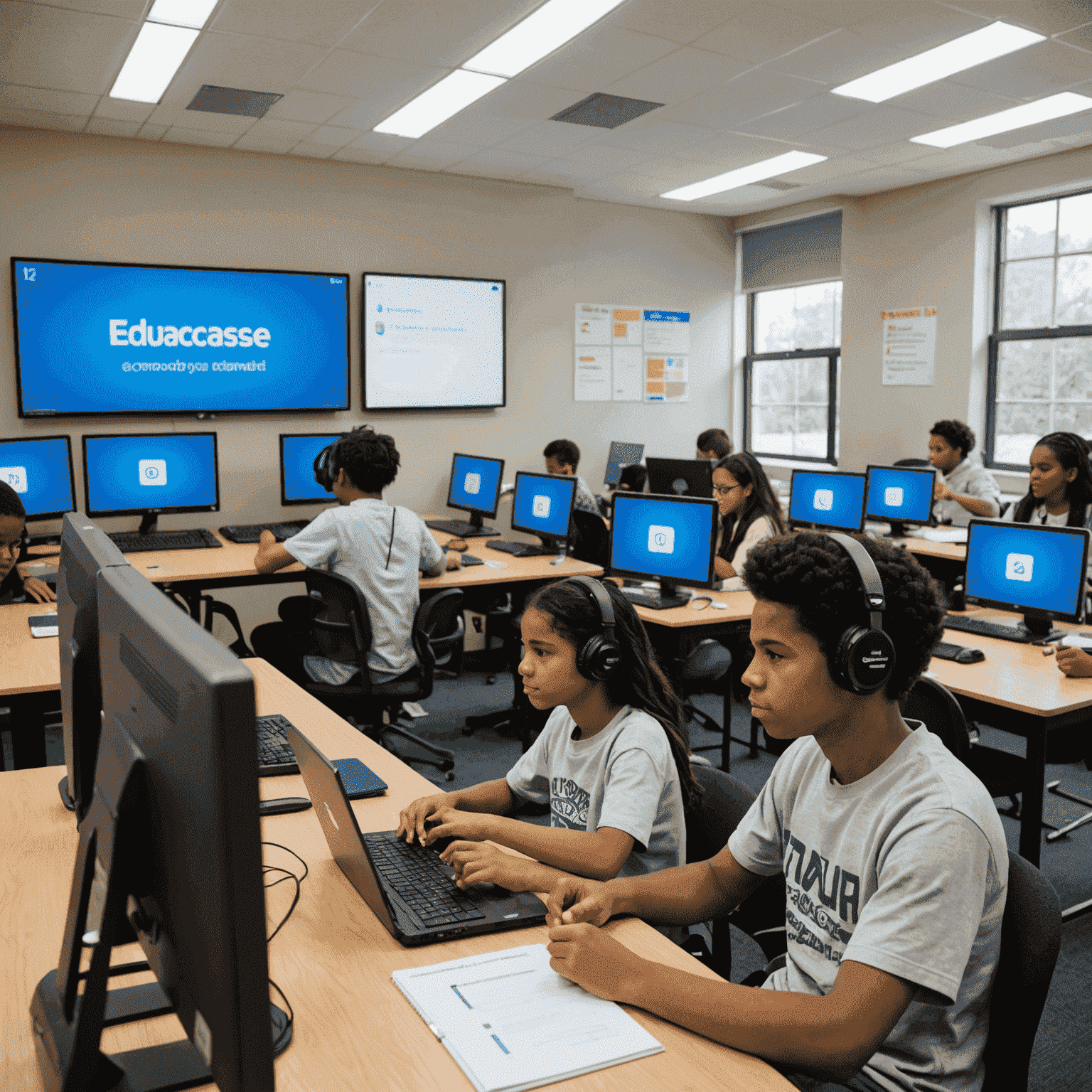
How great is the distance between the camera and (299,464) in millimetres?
5047

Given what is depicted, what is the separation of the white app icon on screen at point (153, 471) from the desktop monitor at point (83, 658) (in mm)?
3531

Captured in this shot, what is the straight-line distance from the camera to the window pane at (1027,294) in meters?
5.59

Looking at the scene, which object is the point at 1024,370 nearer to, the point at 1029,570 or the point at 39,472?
the point at 1029,570

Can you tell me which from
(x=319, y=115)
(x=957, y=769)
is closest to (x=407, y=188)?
(x=319, y=115)

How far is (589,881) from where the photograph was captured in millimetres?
1318

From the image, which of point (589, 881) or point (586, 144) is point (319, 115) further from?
point (589, 881)

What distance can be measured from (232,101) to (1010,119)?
3669mm

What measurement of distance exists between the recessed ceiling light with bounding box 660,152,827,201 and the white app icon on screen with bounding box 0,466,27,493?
162 inches

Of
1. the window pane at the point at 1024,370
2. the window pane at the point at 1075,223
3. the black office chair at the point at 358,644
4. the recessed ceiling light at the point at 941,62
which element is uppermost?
the recessed ceiling light at the point at 941,62

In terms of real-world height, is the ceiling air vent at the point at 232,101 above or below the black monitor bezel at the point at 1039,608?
above

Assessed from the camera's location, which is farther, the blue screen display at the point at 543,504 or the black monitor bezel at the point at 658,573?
the blue screen display at the point at 543,504

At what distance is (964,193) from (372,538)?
4.50 meters

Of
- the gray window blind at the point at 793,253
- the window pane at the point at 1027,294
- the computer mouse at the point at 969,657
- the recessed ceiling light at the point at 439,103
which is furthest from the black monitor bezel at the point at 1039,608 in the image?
the gray window blind at the point at 793,253

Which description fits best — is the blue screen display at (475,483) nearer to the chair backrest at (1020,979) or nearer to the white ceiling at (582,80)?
the white ceiling at (582,80)
